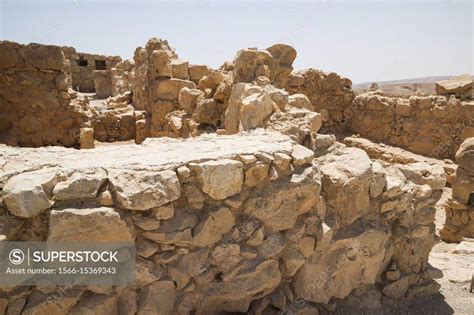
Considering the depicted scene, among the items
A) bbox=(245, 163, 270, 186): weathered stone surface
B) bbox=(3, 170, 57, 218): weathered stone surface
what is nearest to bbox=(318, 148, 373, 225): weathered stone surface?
bbox=(245, 163, 270, 186): weathered stone surface

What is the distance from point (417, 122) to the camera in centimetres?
1054

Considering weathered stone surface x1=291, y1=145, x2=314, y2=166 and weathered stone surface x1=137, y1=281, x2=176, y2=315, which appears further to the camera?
weathered stone surface x1=291, y1=145, x2=314, y2=166

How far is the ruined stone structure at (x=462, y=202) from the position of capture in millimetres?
6422

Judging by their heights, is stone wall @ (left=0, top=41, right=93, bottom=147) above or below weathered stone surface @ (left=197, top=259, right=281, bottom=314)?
above

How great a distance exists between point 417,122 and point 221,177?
9992 millimetres

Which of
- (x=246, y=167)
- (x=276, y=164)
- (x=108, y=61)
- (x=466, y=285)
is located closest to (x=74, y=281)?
(x=246, y=167)

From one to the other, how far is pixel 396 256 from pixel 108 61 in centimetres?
1801

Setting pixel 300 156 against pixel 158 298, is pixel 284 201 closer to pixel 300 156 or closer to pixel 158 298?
pixel 300 156

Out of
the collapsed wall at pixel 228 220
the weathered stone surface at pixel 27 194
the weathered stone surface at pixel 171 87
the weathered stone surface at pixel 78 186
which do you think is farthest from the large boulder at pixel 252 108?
the weathered stone surface at pixel 171 87

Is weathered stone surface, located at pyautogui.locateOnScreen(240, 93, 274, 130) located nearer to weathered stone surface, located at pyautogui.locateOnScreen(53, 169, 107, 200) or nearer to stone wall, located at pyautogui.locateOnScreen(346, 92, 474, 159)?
weathered stone surface, located at pyautogui.locateOnScreen(53, 169, 107, 200)

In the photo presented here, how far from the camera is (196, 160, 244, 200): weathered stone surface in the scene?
8.07 ft

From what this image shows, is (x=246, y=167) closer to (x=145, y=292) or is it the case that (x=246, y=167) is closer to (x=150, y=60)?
(x=145, y=292)

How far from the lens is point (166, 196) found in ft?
7.53

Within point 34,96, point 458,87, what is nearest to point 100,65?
point 34,96
